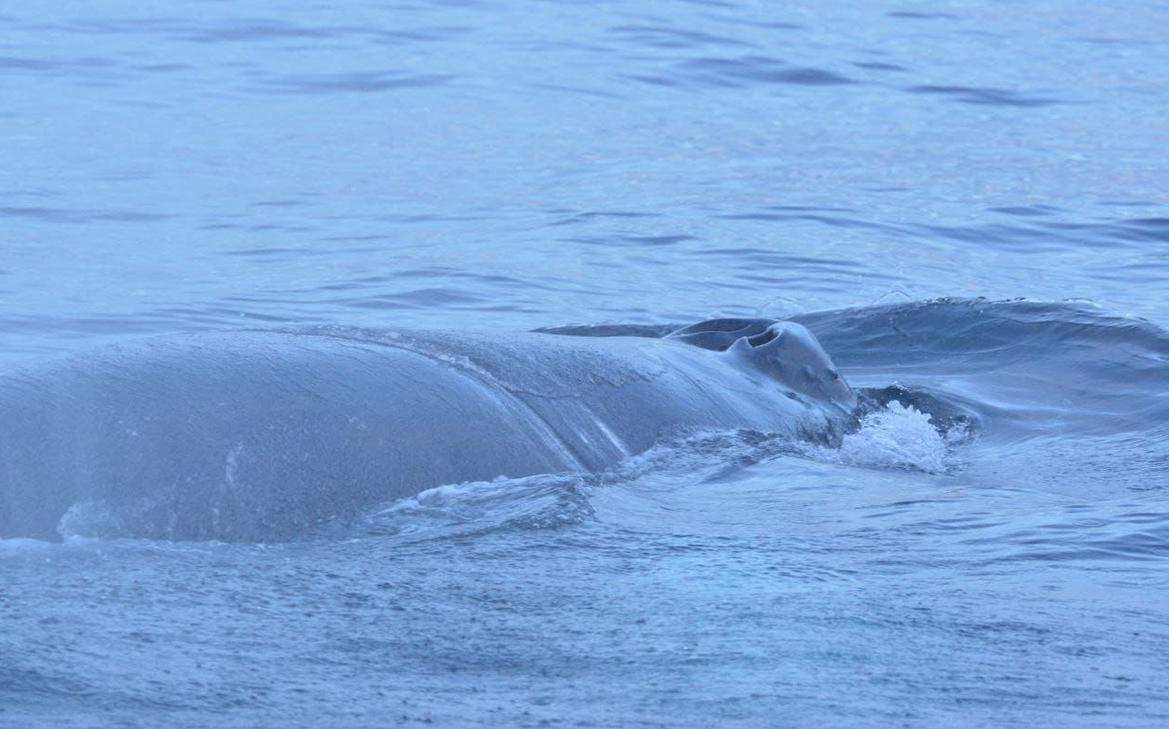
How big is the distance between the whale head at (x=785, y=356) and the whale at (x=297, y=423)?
0.87 metres

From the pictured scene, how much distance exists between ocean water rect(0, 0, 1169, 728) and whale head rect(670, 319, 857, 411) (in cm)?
40

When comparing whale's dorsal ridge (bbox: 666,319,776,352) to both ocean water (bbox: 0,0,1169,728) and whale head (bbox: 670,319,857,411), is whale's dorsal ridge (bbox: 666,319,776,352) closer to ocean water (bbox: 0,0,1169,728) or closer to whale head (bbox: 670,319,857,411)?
whale head (bbox: 670,319,857,411)

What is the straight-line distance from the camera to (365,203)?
15.7 m

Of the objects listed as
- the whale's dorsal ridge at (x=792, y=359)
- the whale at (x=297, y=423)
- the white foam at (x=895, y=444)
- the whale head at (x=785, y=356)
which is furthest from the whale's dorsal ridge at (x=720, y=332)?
the whale at (x=297, y=423)

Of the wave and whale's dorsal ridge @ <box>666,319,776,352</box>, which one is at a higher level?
whale's dorsal ridge @ <box>666,319,776,352</box>

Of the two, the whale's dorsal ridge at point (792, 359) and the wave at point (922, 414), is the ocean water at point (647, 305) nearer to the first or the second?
the wave at point (922, 414)

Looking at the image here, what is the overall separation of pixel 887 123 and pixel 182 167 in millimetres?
8234

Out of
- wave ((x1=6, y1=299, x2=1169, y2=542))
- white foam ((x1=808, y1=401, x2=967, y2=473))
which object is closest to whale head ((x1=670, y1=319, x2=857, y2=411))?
wave ((x1=6, y1=299, x2=1169, y2=542))

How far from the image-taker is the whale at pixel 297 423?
5.71 metres

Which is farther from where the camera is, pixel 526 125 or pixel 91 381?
pixel 526 125

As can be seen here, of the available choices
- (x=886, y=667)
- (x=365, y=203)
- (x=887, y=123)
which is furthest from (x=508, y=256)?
(x=886, y=667)

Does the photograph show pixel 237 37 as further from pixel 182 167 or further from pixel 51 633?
pixel 51 633

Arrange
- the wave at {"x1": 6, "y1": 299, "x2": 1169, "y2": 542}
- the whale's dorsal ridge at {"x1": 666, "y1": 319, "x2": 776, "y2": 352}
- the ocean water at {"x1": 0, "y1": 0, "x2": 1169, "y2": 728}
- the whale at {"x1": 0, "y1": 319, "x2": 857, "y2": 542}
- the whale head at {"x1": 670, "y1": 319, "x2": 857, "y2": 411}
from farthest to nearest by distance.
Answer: the whale's dorsal ridge at {"x1": 666, "y1": 319, "x2": 776, "y2": 352}, the whale head at {"x1": 670, "y1": 319, "x2": 857, "y2": 411}, the wave at {"x1": 6, "y1": 299, "x2": 1169, "y2": 542}, the whale at {"x1": 0, "y1": 319, "x2": 857, "y2": 542}, the ocean water at {"x1": 0, "y1": 0, "x2": 1169, "y2": 728}

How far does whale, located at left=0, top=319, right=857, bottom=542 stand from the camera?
18.7 feet
